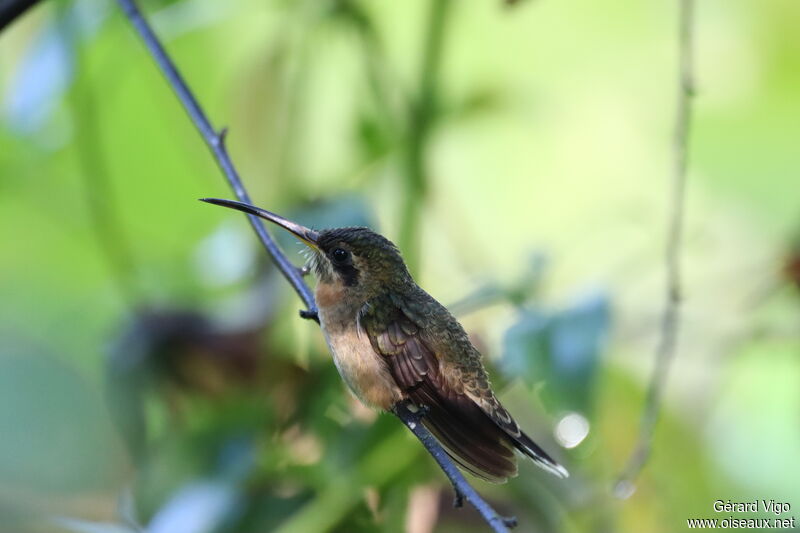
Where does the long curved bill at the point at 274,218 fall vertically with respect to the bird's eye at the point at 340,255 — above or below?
below

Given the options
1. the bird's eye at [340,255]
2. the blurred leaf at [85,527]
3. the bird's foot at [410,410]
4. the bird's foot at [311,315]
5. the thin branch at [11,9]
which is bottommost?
the bird's foot at [410,410]

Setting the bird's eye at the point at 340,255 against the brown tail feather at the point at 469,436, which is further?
the bird's eye at the point at 340,255

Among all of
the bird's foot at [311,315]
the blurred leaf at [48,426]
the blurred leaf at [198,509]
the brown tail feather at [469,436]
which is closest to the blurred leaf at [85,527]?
the blurred leaf at [198,509]

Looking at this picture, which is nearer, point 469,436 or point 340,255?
point 469,436

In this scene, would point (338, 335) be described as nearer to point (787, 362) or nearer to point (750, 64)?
point (787, 362)

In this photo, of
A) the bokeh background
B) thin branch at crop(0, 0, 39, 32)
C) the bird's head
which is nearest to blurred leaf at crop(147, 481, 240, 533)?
the bokeh background

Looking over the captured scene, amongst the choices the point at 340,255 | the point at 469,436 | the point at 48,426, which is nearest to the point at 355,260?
the point at 340,255

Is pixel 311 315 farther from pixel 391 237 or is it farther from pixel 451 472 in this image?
pixel 391 237

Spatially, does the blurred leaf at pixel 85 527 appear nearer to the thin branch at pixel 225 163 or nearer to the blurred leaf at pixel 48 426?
the thin branch at pixel 225 163
